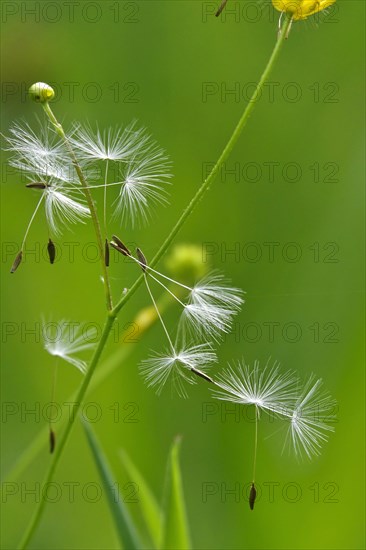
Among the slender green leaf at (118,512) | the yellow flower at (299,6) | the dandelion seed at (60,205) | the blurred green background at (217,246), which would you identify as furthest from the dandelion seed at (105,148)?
the blurred green background at (217,246)

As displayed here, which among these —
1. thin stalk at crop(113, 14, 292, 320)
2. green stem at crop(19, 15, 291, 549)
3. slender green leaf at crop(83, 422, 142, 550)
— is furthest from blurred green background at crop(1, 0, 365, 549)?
thin stalk at crop(113, 14, 292, 320)

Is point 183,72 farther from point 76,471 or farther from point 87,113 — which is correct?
point 76,471

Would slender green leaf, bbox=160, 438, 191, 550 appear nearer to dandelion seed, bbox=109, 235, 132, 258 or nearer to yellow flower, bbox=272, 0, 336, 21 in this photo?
dandelion seed, bbox=109, 235, 132, 258

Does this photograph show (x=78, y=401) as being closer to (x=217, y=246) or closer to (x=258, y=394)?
(x=258, y=394)

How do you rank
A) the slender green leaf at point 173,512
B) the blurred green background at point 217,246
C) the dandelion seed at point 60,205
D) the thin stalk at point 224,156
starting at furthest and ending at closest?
the blurred green background at point 217,246
the slender green leaf at point 173,512
the dandelion seed at point 60,205
the thin stalk at point 224,156

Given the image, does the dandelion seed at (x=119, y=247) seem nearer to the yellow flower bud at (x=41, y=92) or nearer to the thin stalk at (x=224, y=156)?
the thin stalk at (x=224, y=156)

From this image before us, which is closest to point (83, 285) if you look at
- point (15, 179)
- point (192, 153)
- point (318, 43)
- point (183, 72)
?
point (15, 179)
